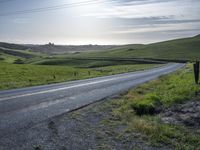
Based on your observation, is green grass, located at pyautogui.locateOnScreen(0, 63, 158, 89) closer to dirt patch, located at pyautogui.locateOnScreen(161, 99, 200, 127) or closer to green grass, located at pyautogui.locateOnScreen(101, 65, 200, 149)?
green grass, located at pyautogui.locateOnScreen(101, 65, 200, 149)

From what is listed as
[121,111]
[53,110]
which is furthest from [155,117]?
[53,110]

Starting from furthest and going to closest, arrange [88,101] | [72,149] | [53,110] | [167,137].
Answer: [88,101], [53,110], [167,137], [72,149]

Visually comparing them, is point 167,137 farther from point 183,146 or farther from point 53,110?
point 53,110

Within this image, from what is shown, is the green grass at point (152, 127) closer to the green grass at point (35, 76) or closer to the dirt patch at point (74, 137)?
the dirt patch at point (74, 137)

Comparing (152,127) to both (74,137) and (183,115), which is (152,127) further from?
(74,137)

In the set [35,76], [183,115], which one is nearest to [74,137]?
[183,115]

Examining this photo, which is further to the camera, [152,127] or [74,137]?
[152,127]

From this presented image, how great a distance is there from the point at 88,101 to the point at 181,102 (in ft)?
14.4

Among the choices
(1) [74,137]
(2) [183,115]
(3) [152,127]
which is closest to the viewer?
(1) [74,137]

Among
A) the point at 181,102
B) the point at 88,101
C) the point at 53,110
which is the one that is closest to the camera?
the point at 53,110

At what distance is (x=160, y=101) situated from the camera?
12930mm

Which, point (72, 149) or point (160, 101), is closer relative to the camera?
point (72, 149)

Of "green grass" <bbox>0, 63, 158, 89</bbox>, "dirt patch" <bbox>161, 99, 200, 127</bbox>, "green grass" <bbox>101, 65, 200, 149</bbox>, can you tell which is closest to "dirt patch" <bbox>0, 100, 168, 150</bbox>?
"green grass" <bbox>101, 65, 200, 149</bbox>

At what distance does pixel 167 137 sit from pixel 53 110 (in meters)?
5.11
